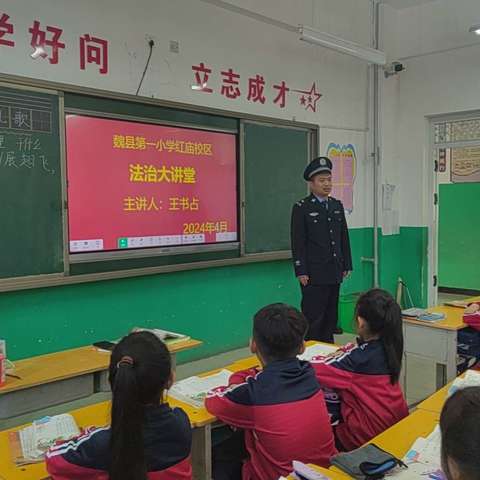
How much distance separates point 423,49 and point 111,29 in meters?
3.82

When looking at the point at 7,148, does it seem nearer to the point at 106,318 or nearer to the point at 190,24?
the point at 106,318

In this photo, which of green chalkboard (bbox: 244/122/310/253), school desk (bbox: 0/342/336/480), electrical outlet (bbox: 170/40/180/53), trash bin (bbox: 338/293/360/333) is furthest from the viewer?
trash bin (bbox: 338/293/360/333)

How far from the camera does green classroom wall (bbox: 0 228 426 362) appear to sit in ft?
10.7

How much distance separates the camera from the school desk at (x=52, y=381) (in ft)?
7.03

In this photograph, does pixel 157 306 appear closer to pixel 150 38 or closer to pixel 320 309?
pixel 320 309

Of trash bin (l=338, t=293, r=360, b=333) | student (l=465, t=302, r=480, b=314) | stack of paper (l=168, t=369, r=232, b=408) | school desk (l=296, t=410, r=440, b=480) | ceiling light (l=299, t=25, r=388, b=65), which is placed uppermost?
ceiling light (l=299, t=25, r=388, b=65)

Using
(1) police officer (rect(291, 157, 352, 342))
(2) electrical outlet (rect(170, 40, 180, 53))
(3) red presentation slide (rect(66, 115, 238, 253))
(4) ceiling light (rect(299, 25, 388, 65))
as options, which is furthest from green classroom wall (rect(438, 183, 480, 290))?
(2) electrical outlet (rect(170, 40, 180, 53))

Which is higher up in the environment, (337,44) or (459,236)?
(337,44)

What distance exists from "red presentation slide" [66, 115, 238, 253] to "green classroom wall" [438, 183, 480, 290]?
4341 millimetres

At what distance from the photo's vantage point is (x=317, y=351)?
2.53m

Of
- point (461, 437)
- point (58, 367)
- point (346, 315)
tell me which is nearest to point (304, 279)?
point (346, 315)

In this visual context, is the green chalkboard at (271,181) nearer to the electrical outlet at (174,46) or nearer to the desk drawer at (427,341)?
the electrical outlet at (174,46)

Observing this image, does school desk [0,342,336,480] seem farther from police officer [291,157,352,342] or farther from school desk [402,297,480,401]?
police officer [291,157,352,342]

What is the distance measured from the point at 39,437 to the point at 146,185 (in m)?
2.37
